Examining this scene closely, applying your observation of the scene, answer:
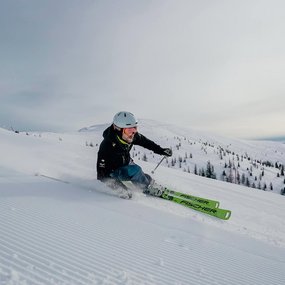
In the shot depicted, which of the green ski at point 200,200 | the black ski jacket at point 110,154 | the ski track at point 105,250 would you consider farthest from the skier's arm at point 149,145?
the ski track at point 105,250

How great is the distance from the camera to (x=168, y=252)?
189 inches

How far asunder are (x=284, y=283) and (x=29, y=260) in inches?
130

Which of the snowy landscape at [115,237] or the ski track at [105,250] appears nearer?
the ski track at [105,250]

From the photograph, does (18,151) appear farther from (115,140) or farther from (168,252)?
(168,252)

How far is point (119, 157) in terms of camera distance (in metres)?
9.06

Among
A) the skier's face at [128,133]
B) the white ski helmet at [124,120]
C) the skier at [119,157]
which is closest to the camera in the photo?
the skier at [119,157]

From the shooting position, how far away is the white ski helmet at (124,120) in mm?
9062

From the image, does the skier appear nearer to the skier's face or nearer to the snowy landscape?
the skier's face

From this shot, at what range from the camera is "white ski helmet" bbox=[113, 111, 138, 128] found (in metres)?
9.06

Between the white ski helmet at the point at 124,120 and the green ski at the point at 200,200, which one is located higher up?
the white ski helmet at the point at 124,120


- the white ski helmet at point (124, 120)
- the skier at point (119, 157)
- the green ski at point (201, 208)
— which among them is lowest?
the green ski at point (201, 208)

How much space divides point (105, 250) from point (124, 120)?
5.10 m

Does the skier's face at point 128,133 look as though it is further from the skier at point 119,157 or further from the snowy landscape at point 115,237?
the snowy landscape at point 115,237

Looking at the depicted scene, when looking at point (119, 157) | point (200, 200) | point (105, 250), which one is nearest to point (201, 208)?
point (200, 200)
